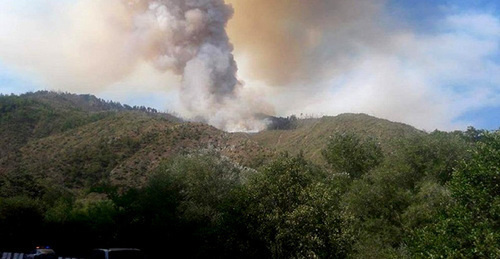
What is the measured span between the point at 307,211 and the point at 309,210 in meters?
0.20

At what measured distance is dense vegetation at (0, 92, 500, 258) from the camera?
80.3 ft

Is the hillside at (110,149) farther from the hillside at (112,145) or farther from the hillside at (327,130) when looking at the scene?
the hillside at (327,130)

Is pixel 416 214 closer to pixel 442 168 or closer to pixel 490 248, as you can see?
pixel 442 168

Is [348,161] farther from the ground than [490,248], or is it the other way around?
[348,161]

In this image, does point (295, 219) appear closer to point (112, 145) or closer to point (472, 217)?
point (472, 217)

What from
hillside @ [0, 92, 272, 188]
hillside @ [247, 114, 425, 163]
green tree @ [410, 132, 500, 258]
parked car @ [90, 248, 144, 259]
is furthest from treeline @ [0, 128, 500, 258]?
hillside @ [247, 114, 425, 163]

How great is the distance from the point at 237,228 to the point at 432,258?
11.9 metres

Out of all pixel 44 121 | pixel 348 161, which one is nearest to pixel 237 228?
pixel 348 161

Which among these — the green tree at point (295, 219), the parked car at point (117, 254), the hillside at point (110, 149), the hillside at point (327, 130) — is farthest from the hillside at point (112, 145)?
the parked car at point (117, 254)

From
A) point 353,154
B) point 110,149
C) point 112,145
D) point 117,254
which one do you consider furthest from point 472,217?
point 112,145

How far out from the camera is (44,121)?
154 m

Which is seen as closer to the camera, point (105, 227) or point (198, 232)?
point (198, 232)

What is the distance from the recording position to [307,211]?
91.9ft

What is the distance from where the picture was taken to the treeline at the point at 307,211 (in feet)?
80.0
